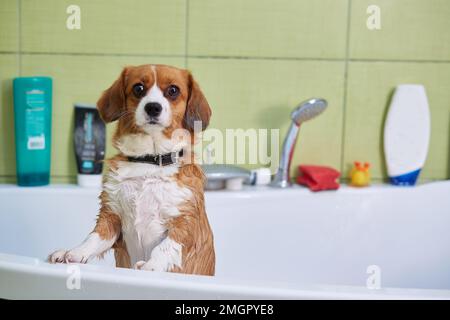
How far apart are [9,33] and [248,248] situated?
732 millimetres

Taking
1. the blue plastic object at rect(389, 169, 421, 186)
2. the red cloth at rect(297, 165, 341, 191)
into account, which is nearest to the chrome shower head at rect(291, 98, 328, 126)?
the red cloth at rect(297, 165, 341, 191)

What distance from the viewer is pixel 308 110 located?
4.09 ft

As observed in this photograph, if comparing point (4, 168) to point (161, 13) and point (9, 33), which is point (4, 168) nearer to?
point (9, 33)

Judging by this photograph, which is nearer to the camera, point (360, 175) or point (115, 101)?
point (115, 101)

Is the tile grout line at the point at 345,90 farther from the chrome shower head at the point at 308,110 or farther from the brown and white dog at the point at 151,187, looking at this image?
the brown and white dog at the point at 151,187

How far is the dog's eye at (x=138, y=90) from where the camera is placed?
32.3 inches

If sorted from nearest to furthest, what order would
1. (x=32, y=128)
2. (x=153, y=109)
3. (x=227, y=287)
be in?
(x=227, y=287)
(x=153, y=109)
(x=32, y=128)

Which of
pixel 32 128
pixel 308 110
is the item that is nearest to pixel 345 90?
pixel 308 110

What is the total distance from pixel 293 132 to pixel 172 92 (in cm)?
51

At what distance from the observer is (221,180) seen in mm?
1198

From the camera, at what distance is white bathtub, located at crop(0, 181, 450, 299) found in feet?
3.74

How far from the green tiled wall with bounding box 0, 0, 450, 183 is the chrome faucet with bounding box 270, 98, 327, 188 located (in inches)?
2.9

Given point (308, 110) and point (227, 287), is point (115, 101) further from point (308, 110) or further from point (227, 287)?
point (308, 110)

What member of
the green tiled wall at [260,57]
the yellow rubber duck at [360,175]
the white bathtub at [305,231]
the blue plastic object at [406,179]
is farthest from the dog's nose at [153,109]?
the blue plastic object at [406,179]
